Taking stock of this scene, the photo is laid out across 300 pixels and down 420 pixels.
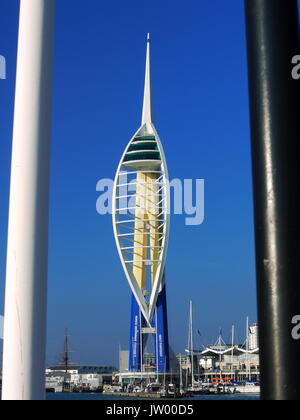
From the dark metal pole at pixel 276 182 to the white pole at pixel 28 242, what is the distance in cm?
162

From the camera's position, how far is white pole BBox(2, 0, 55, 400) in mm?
4016

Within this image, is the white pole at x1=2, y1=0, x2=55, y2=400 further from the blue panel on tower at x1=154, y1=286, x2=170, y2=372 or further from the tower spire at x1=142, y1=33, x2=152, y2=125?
the tower spire at x1=142, y1=33, x2=152, y2=125

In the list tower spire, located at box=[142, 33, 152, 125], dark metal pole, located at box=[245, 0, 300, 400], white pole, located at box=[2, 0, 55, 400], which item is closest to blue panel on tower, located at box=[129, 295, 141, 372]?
tower spire, located at box=[142, 33, 152, 125]

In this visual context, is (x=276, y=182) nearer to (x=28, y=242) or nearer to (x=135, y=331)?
(x=28, y=242)

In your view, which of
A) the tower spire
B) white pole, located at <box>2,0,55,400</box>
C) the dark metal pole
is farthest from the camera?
the tower spire

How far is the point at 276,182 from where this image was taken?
9.51 ft

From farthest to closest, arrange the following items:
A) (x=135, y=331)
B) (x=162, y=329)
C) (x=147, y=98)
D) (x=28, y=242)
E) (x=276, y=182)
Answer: (x=147, y=98) → (x=135, y=331) → (x=162, y=329) → (x=28, y=242) → (x=276, y=182)

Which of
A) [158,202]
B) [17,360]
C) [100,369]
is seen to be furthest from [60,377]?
[17,360]

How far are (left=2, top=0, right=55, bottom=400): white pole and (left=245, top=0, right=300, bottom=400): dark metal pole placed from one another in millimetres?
1619

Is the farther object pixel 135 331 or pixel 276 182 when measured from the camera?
pixel 135 331

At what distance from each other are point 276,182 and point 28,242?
5.89 ft

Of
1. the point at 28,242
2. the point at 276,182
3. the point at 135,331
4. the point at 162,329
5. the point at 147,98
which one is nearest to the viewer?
the point at 276,182

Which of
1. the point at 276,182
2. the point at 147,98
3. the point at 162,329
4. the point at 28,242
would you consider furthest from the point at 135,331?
the point at 276,182
